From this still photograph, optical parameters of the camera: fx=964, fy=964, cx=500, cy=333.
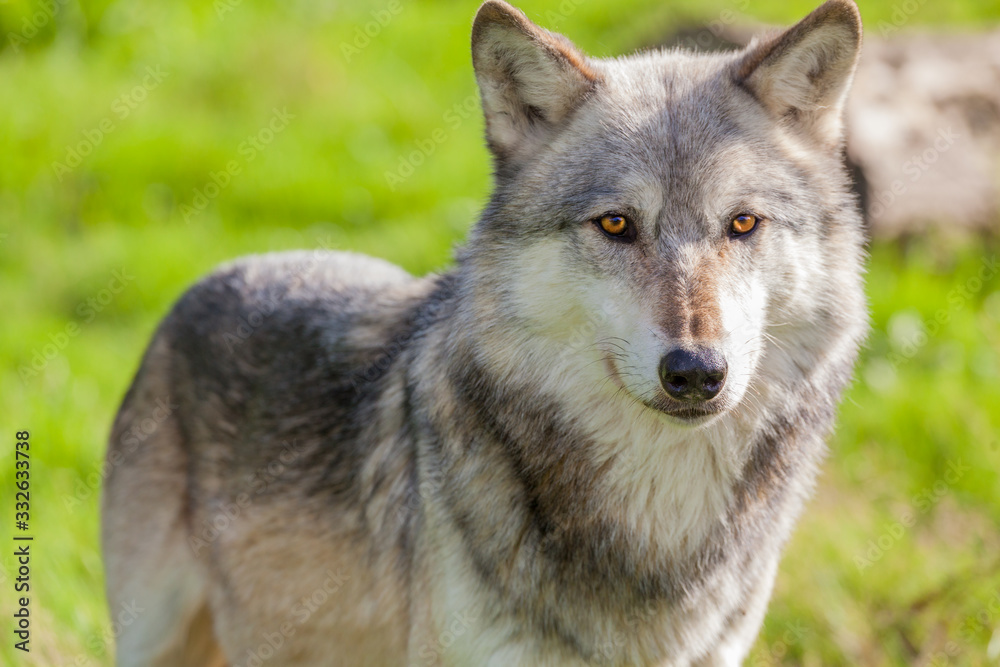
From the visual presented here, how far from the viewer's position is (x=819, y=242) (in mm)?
3025

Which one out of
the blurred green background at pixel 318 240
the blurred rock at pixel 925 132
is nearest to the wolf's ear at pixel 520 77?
the blurred green background at pixel 318 240

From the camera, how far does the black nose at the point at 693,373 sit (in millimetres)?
2553

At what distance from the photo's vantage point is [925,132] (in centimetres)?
691

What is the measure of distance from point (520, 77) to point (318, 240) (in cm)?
437

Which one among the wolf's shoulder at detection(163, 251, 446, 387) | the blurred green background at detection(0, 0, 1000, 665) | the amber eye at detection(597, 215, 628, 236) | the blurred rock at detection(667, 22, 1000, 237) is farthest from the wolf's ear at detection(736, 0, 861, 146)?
the blurred rock at detection(667, 22, 1000, 237)

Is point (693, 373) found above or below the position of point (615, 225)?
below

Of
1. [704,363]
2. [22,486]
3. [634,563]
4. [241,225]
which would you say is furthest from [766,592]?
[241,225]

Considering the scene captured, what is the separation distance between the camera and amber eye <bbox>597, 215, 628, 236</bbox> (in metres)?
2.90

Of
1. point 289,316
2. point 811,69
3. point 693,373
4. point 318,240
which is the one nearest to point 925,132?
point 811,69

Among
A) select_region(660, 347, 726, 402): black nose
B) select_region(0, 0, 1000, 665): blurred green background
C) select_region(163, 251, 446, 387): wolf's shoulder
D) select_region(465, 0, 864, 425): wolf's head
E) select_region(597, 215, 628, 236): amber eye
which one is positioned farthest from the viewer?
select_region(0, 0, 1000, 665): blurred green background

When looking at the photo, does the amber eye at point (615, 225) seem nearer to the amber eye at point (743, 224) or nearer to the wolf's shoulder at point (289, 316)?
the amber eye at point (743, 224)

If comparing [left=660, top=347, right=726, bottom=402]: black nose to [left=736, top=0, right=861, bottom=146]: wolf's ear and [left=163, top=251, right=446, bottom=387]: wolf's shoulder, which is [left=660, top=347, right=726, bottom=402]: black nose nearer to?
[left=736, top=0, right=861, bottom=146]: wolf's ear

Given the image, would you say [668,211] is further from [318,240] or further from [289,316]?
Answer: [318,240]

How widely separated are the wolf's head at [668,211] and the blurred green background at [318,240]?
194 centimetres
